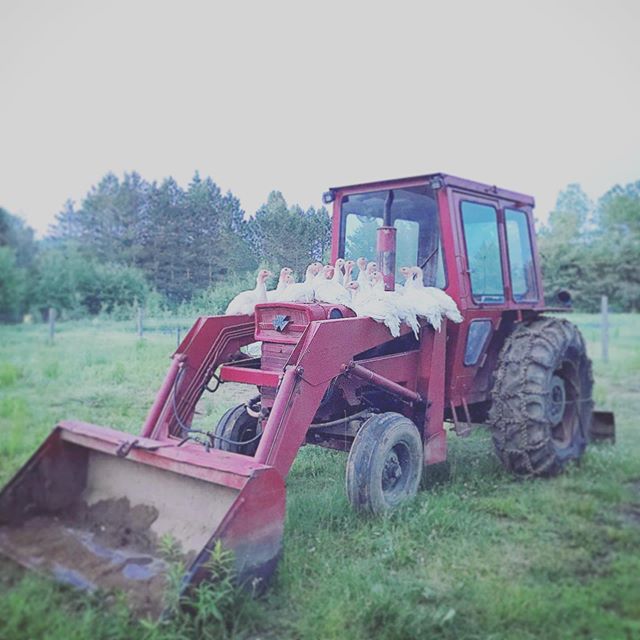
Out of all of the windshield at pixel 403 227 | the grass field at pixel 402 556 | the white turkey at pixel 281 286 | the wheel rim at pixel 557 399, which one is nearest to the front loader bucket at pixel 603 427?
the grass field at pixel 402 556

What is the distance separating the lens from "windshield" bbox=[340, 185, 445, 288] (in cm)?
496

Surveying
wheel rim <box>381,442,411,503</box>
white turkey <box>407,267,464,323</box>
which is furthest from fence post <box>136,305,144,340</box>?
wheel rim <box>381,442,411,503</box>

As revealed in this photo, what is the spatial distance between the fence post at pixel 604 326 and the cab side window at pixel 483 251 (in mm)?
4359

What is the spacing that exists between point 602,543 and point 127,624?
273 cm

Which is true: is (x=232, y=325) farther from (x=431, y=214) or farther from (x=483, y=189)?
(x=483, y=189)

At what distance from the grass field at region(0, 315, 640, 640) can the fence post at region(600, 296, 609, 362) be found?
324 centimetres

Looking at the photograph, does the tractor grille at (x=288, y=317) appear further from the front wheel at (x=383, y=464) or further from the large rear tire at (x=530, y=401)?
the large rear tire at (x=530, y=401)

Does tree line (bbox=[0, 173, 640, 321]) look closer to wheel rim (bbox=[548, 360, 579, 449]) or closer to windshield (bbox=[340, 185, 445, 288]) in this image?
windshield (bbox=[340, 185, 445, 288])

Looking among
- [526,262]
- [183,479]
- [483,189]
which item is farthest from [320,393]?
[526,262]

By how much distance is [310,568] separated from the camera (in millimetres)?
3318

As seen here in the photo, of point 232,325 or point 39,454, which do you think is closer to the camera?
point 39,454

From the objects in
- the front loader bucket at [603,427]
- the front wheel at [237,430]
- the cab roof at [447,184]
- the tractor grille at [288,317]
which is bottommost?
the front loader bucket at [603,427]

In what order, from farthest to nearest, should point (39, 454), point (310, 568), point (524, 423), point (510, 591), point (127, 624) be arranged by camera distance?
point (524, 423), point (39, 454), point (310, 568), point (510, 591), point (127, 624)

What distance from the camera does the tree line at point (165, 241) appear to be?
17.3 ft
